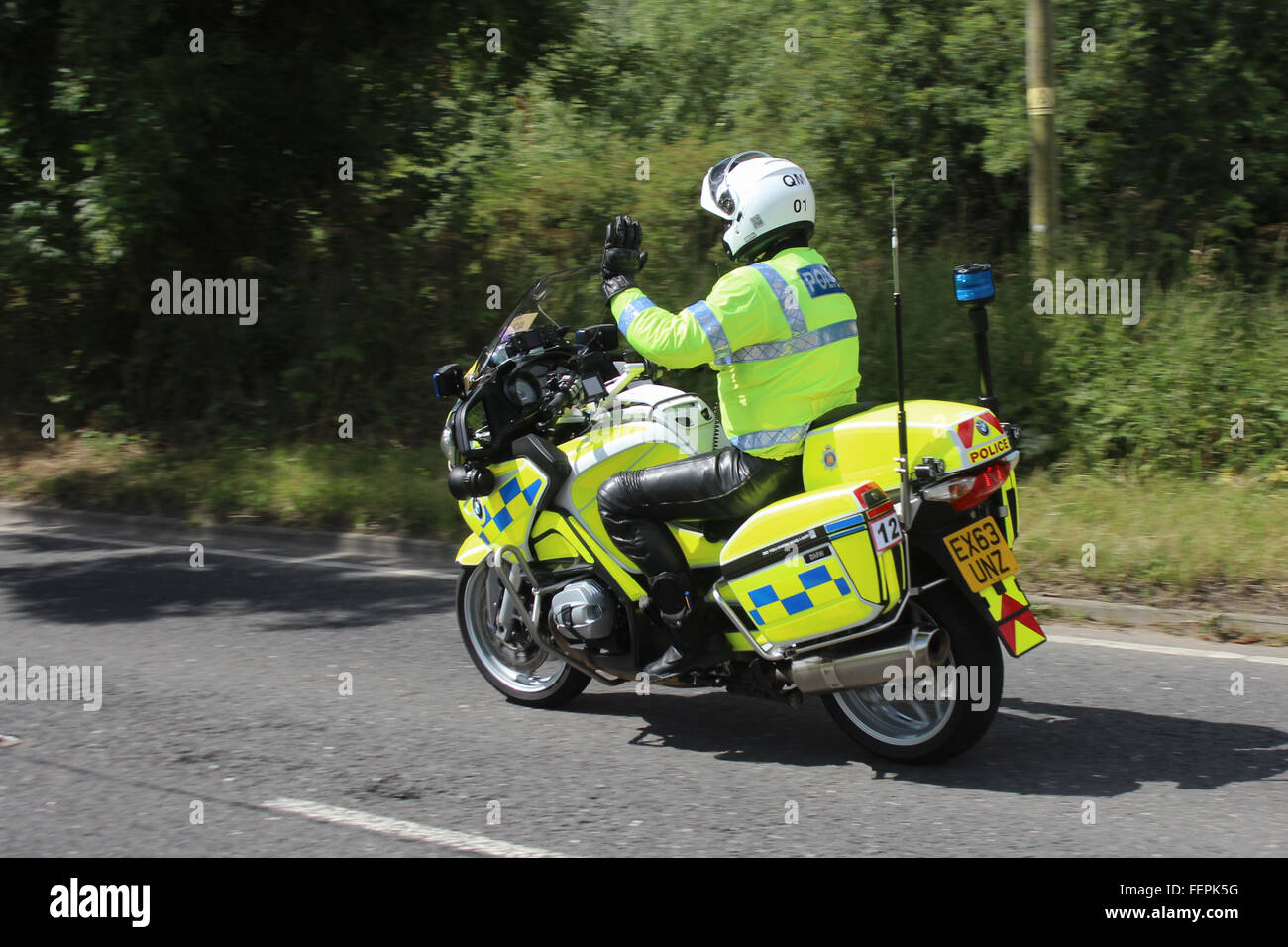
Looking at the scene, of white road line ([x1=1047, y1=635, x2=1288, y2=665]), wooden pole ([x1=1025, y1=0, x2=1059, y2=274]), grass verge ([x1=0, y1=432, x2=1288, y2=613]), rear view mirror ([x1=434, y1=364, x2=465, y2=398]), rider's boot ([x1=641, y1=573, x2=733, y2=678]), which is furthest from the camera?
wooden pole ([x1=1025, y1=0, x2=1059, y2=274])

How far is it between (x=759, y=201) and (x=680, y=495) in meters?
1.10

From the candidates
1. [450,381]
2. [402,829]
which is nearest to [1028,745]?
[402,829]

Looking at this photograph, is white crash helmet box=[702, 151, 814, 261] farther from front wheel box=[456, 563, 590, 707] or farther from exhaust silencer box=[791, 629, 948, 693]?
front wheel box=[456, 563, 590, 707]

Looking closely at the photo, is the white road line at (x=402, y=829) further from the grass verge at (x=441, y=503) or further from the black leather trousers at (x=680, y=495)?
the grass verge at (x=441, y=503)

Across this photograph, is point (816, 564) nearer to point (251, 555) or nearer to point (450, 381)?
point (450, 381)

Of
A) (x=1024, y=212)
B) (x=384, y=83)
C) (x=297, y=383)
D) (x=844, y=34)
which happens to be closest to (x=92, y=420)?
(x=297, y=383)

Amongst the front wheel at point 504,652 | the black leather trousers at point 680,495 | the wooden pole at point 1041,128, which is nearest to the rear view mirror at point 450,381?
the front wheel at point 504,652

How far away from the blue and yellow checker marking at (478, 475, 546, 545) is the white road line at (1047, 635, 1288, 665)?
2.72 meters

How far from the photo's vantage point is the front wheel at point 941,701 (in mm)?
4590

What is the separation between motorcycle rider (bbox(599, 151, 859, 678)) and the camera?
471cm

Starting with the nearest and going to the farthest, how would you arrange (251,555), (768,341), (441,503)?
(768,341) → (251,555) → (441,503)

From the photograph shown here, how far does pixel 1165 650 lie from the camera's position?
20.7 feet

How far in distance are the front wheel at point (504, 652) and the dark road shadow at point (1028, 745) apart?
148mm

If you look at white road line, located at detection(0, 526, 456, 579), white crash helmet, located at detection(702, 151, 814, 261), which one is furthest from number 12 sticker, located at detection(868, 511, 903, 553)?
white road line, located at detection(0, 526, 456, 579)
